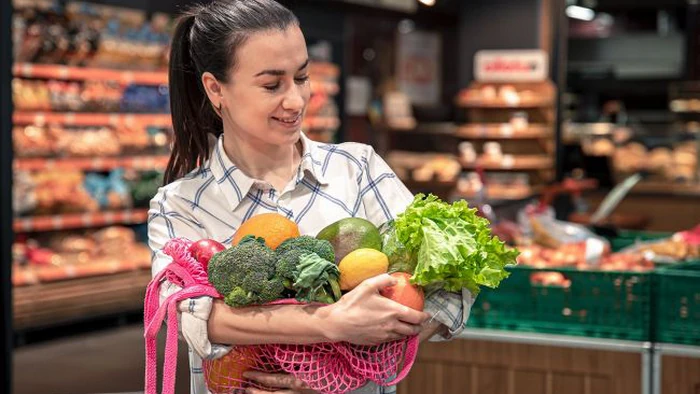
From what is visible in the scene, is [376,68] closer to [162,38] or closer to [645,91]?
[645,91]

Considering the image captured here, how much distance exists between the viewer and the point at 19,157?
6375 millimetres

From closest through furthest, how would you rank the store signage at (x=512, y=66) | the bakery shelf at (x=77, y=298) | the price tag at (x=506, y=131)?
the bakery shelf at (x=77, y=298), the store signage at (x=512, y=66), the price tag at (x=506, y=131)

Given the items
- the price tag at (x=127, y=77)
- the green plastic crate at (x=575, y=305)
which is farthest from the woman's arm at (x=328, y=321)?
the price tag at (x=127, y=77)

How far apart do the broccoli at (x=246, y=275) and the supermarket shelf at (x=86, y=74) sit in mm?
Answer: 4925

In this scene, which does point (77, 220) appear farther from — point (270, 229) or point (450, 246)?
point (450, 246)

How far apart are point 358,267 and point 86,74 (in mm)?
5412

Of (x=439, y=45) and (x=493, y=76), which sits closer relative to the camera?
(x=493, y=76)

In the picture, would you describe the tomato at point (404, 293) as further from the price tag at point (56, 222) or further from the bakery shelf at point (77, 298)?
the price tag at point (56, 222)

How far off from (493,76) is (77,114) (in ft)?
20.1

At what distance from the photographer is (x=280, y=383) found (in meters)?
1.77

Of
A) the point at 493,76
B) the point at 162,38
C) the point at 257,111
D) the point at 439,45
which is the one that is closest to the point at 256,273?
the point at 257,111

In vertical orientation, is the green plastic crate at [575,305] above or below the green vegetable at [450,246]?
below

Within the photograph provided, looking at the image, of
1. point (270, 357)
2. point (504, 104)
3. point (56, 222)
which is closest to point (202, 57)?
point (270, 357)

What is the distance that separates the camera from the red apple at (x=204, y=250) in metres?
1.79
